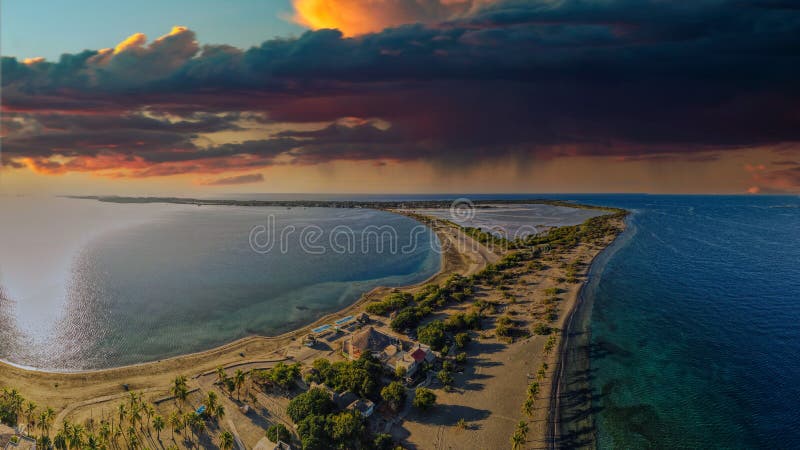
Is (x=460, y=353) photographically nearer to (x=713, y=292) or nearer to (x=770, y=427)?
(x=770, y=427)

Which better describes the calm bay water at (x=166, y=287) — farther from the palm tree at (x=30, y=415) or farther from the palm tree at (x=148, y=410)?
the palm tree at (x=148, y=410)

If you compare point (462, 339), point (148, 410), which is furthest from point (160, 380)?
point (462, 339)

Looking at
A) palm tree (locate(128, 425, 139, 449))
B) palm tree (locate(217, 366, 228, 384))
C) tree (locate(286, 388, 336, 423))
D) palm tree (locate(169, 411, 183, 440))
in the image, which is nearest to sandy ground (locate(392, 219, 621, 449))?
tree (locate(286, 388, 336, 423))

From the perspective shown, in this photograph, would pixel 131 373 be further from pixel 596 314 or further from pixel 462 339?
pixel 596 314

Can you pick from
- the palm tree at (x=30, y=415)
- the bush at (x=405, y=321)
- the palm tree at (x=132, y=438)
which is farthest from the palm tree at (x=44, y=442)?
the bush at (x=405, y=321)

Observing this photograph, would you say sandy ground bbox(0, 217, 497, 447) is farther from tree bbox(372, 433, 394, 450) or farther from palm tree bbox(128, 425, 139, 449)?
tree bbox(372, 433, 394, 450)

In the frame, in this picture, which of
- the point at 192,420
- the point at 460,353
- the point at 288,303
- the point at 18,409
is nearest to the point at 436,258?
the point at 288,303
